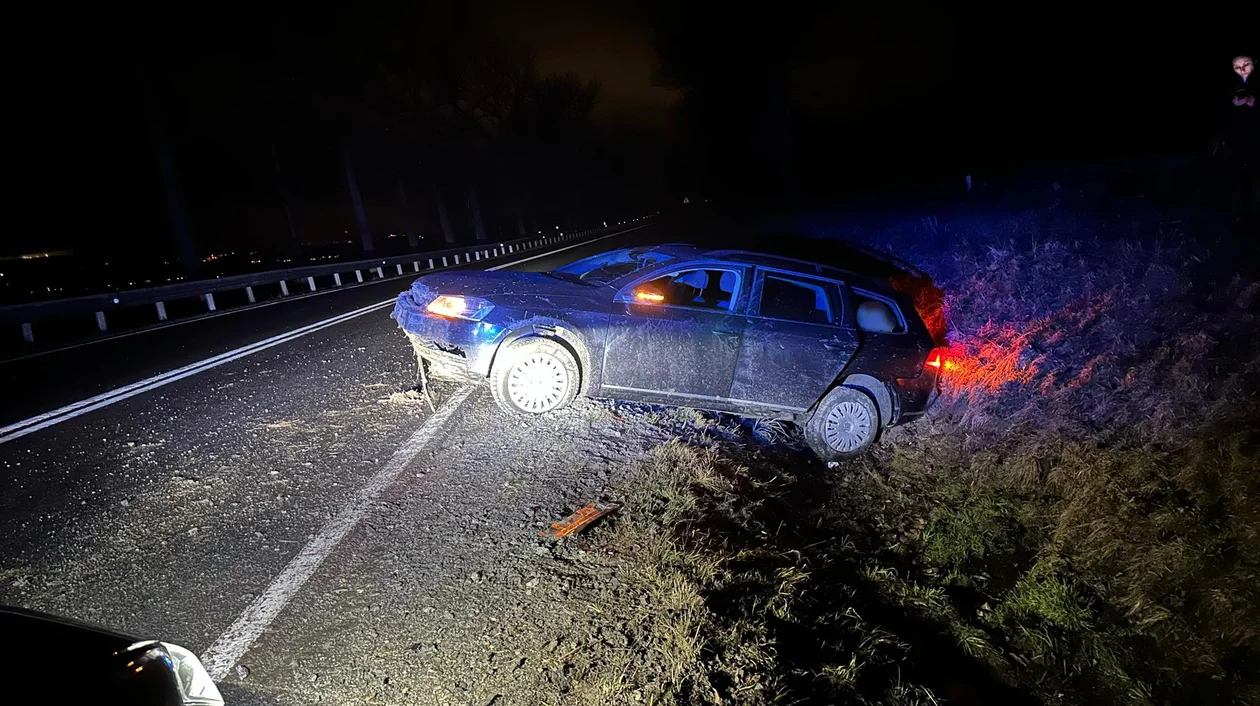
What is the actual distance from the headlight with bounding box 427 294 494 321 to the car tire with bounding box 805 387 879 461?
10.7 feet

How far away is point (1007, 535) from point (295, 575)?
5.47m

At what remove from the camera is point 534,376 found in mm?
5188

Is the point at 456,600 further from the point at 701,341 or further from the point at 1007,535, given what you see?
the point at 1007,535

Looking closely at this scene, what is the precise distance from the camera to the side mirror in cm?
514

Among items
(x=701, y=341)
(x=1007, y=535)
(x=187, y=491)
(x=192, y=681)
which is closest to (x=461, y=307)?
(x=701, y=341)

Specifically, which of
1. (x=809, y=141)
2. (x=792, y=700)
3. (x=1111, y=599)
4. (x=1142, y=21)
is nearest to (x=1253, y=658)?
(x=1111, y=599)

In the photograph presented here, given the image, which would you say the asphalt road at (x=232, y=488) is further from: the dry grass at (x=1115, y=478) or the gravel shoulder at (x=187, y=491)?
the dry grass at (x=1115, y=478)

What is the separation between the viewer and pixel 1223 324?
17.9 ft

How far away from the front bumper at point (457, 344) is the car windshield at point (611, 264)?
1.78 m

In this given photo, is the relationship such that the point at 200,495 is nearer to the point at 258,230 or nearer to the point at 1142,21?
the point at 1142,21

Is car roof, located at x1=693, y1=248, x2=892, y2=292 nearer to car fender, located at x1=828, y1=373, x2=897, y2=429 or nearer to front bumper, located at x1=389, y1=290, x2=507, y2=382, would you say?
car fender, located at x1=828, y1=373, x2=897, y2=429

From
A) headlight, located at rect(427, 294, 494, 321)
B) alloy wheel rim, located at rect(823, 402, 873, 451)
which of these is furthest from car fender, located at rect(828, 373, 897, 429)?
headlight, located at rect(427, 294, 494, 321)

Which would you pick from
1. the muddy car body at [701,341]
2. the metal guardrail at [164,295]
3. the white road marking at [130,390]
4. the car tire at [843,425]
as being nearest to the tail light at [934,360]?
Answer: the muddy car body at [701,341]

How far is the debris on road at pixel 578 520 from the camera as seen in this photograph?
3564 millimetres
